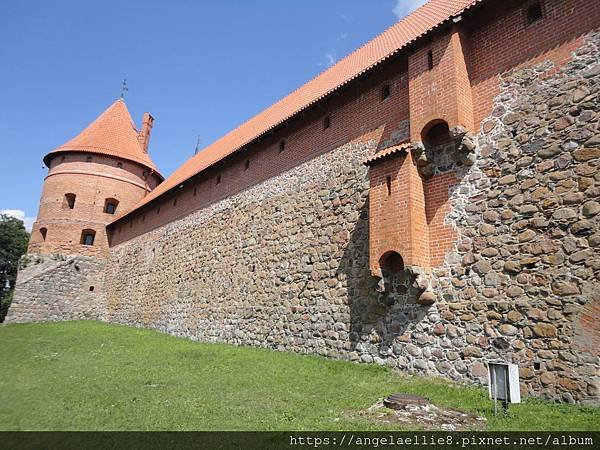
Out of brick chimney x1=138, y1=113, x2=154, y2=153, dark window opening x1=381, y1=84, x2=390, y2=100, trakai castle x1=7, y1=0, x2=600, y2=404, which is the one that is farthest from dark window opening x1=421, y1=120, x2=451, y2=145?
brick chimney x1=138, y1=113, x2=154, y2=153

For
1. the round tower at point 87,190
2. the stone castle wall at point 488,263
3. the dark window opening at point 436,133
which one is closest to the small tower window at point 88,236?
the round tower at point 87,190

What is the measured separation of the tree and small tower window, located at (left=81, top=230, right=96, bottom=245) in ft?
44.7

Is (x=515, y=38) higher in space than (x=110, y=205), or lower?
lower

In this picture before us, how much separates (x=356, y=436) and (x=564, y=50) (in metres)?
5.97

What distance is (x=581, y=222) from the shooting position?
17.4 ft

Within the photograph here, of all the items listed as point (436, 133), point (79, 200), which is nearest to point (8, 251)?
point (79, 200)

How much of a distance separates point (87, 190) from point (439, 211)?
20.7 metres

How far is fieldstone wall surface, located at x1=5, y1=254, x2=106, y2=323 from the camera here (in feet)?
64.8

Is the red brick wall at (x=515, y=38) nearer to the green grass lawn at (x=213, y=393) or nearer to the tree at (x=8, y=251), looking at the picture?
the green grass lawn at (x=213, y=393)

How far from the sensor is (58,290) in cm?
2066

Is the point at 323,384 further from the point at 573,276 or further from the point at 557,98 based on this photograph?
the point at 557,98

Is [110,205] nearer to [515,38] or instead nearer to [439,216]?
[439,216]

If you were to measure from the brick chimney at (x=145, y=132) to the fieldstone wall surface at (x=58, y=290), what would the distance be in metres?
8.31

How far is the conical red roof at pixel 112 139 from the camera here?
75.1 ft
